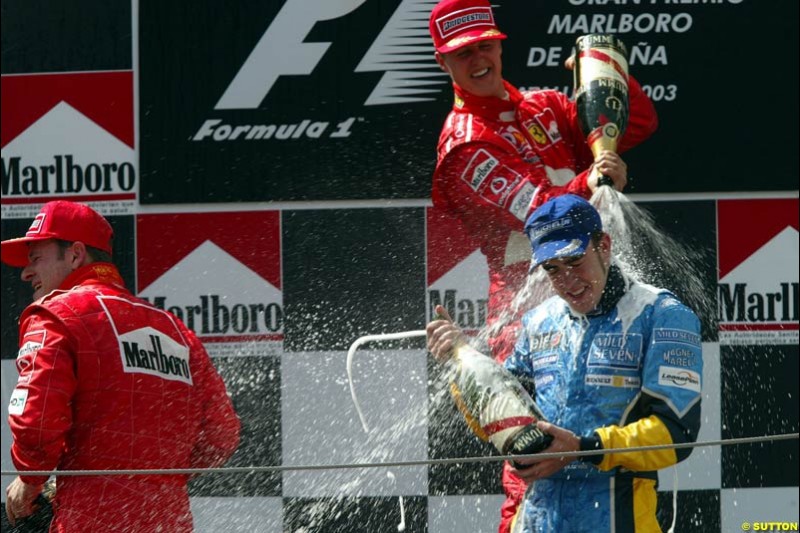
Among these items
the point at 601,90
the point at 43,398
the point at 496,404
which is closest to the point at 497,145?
the point at 601,90

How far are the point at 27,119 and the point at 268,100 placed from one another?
0.73m

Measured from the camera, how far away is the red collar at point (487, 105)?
3.88 meters

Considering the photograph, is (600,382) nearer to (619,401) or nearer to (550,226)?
(619,401)

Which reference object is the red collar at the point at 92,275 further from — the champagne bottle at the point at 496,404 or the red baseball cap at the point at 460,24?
the red baseball cap at the point at 460,24

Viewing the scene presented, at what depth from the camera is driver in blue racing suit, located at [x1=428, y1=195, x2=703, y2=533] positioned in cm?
275

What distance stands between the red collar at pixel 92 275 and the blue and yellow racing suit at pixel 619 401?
1133mm

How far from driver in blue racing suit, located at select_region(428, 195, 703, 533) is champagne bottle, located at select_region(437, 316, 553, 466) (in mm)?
36

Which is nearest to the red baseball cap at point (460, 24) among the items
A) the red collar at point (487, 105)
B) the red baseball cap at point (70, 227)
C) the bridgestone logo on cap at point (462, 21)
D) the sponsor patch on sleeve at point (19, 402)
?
the bridgestone logo on cap at point (462, 21)

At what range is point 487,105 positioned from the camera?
3875mm

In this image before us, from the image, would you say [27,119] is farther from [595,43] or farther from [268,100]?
[595,43]

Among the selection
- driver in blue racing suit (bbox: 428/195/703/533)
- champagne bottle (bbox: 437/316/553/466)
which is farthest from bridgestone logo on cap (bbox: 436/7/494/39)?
champagne bottle (bbox: 437/316/553/466)

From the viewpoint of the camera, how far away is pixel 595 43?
3.81m

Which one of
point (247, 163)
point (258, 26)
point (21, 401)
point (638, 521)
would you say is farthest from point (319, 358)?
point (638, 521)

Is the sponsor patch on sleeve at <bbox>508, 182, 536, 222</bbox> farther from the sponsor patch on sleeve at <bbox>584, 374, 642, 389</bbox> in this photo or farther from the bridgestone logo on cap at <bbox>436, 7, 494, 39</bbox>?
the sponsor patch on sleeve at <bbox>584, 374, 642, 389</bbox>
